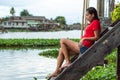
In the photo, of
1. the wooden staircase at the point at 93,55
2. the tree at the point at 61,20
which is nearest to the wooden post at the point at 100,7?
the wooden staircase at the point at 93,55

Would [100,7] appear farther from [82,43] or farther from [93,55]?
[93,55]

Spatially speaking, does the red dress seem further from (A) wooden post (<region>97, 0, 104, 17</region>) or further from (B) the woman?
(A) wooden post (<region>97, 0, 104, 17</region>)

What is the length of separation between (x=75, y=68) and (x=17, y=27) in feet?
424

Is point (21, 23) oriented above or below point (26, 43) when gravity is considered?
below

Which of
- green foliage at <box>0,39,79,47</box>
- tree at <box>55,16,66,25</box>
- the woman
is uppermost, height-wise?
the woman

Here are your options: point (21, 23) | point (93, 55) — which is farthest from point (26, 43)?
point (21, 23)

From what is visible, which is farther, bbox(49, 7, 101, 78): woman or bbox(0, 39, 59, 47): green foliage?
bbox(0, 39, 59, 47): green foliage

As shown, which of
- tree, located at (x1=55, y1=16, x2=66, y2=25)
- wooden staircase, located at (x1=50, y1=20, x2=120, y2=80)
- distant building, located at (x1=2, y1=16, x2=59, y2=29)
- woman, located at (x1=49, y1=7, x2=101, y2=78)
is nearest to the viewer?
wooden staircase, located at (x1=50, y1=20, x2=120, y2=80)

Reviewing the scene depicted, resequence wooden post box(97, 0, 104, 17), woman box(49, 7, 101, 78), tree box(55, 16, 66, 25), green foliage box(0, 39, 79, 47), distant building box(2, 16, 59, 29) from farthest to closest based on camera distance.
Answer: tree box(55, 16, 66, 25) → distant building box(2, 16, 59, 29) → green foliage box(0, 39, 79, 47) → wooden post box(97, 0, 104, 17) → woman box(49, 7, 101, 78)

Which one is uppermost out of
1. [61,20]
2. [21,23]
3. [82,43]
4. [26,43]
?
[82,43]

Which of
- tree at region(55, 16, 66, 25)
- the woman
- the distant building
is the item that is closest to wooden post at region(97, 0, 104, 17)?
the woman

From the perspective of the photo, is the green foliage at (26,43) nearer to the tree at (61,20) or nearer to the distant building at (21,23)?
the distant building at (21,23)

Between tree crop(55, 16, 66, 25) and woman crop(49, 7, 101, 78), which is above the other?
woman crop(49, 7, 101, 78)

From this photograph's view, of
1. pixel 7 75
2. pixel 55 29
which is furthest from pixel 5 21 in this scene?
pixel 7 75
